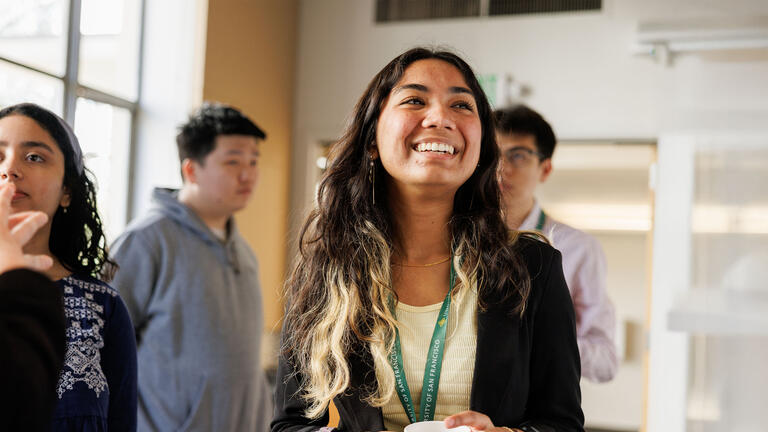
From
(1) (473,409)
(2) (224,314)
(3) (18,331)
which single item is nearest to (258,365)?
(2) (224,314)

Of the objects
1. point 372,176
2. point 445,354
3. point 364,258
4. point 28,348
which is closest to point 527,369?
point 445,354

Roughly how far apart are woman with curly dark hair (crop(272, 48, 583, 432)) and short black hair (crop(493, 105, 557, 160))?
2.55 ft

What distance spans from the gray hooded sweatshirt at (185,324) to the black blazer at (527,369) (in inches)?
51.0

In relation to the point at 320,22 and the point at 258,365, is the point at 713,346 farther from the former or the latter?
the point at 320,22

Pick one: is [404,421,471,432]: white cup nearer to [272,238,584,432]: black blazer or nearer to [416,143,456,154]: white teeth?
[272,238,584,432]: black blazer

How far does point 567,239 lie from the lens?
7.13 ft

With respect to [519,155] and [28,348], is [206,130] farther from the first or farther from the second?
[28,348]

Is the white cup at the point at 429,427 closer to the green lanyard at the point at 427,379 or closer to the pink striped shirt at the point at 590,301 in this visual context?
the green lanyard at the point at 427,379

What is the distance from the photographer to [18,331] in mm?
836

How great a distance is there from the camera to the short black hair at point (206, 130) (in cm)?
290

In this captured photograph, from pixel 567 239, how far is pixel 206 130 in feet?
5.05

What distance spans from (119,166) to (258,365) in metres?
1.61

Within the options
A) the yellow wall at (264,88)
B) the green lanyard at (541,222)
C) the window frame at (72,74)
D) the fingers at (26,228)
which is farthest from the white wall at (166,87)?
the fingers at (26,228)

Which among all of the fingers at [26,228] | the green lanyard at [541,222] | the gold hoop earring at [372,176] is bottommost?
the fingers at [26,228]
